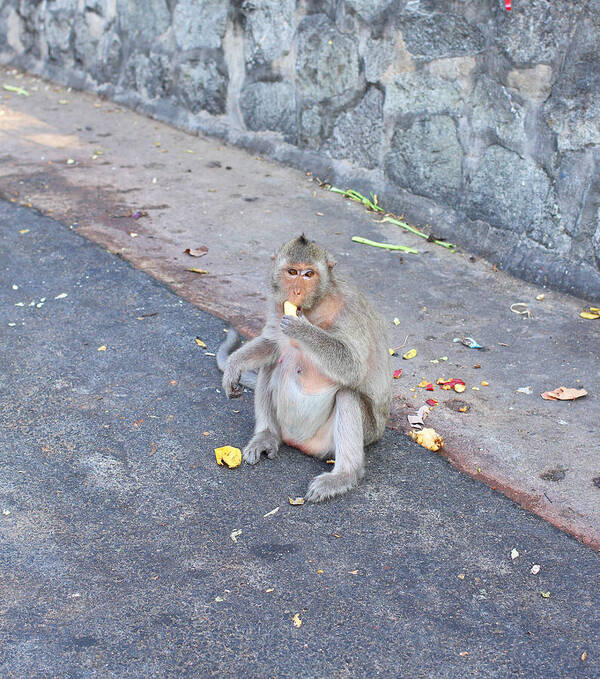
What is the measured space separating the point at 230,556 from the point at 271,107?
5.24 metres

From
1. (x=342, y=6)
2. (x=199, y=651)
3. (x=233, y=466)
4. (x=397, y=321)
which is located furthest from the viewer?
(x=342, y=6)

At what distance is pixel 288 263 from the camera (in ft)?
12.6

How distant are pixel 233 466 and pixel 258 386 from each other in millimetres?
437

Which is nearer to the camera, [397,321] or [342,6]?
[397,321]

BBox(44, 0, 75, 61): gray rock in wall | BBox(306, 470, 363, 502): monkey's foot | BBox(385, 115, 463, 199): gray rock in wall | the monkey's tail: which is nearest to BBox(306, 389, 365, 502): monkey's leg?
BBox(306, 470, 363, 502): monkey's foot

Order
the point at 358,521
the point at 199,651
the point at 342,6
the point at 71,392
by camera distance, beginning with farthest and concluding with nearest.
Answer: the point at 342,6 < the point at 71,392 < the point at 358,521 < the point at 199,651

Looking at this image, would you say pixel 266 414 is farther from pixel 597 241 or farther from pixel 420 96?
pixel 420 96

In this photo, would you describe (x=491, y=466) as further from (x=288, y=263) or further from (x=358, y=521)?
(x=288, y=263)

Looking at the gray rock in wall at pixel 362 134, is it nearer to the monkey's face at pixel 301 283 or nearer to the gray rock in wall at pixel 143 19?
the gray rock in wall at pixel 143 19

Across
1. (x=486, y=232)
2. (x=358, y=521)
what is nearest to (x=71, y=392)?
(x=358, y=521)

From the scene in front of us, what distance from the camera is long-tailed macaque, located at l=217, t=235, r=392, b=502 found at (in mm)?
3857

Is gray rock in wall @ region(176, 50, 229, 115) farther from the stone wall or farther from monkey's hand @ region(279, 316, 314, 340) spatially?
monkey's hand @ region(279, 316, 314, 340)

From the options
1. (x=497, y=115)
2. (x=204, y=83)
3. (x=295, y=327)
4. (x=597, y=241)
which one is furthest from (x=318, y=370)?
(x=204, y=83)

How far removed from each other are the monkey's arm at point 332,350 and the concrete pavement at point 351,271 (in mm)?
653
